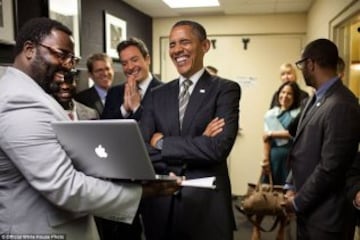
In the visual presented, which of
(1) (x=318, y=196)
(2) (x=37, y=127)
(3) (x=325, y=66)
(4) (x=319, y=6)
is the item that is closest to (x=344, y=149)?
(1) (x=318, y=196)

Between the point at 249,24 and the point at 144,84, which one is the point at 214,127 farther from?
the point at 249,24

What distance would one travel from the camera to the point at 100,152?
1.03m

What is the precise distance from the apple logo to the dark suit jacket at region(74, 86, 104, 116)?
64.9 inches

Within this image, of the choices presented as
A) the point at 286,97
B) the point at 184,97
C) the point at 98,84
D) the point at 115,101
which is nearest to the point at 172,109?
the point at 184,97

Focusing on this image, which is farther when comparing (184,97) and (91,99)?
(91,99)

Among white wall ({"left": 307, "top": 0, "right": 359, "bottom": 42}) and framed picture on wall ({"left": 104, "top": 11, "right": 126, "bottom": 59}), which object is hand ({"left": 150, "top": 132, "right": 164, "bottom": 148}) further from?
framed picture on wall ({"left": 104, "top": 11, "right": 126, "bottom": 59})

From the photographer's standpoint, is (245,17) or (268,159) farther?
(245,17)

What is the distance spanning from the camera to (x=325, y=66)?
1904 millimetres

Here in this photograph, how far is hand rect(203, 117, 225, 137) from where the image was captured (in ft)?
5.15

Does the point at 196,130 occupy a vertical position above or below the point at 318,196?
above

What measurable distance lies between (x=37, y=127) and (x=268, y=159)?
9.15ft

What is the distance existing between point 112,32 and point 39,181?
3132 mm

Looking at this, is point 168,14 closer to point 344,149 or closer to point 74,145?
point 344,149

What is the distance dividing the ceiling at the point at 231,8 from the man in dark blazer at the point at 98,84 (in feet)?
5.30
